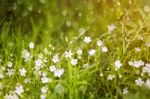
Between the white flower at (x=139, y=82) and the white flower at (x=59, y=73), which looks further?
the white flower at (x=59, y=73)

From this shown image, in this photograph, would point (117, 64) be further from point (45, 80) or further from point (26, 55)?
point (26, 55)

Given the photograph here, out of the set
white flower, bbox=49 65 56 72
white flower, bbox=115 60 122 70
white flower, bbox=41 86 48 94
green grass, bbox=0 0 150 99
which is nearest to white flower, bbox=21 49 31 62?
green grass, bbox=0 0 150 99

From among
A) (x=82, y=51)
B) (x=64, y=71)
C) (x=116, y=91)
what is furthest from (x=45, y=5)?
(x=116, y=91)

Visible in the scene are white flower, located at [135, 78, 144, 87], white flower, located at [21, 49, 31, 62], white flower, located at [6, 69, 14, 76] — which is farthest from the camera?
white flower, located at [21, 49, 31, 62]

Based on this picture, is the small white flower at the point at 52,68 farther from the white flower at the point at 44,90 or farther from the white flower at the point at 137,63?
the white flower at the point at 137,63

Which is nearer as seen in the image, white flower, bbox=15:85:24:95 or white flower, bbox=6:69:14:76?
white flower, bbox=15:85:24:95

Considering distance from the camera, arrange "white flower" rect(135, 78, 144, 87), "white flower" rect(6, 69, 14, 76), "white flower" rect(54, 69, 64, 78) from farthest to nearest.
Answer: "white flower" rect(6, 69, 14, 76)
"white flower" rect(54, 69, 64, 78)
"white flower" rect(135, 78, 144, 87)

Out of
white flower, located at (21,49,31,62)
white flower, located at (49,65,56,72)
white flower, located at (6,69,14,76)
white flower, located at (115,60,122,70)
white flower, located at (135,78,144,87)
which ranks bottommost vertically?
white flower, located at (135,78,144,87)

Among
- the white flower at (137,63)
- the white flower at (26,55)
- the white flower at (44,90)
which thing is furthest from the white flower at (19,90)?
the white flower at (137,63)

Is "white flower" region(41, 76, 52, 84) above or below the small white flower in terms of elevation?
below

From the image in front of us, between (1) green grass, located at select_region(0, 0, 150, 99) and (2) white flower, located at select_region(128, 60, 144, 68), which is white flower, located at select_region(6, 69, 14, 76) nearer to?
(1) green grass, located at select_region(0, 0, 150, 99)

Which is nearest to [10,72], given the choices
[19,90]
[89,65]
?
[19,90]

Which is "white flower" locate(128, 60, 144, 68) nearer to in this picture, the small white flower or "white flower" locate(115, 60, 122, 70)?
"white flower" locate(115, 60, 122, 70)
